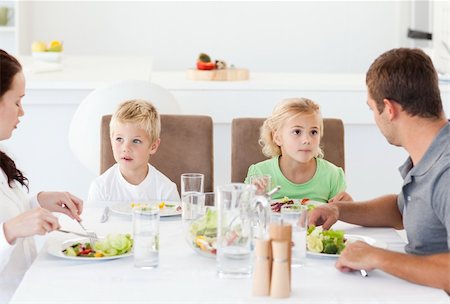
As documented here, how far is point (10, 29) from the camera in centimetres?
623

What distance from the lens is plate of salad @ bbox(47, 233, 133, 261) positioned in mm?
1818

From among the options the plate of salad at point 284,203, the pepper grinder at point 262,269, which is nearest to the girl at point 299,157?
the plate of salad at point 284,203

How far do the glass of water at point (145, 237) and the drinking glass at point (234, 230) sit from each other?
0.16 metres

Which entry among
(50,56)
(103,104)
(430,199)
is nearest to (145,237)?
(430,199)

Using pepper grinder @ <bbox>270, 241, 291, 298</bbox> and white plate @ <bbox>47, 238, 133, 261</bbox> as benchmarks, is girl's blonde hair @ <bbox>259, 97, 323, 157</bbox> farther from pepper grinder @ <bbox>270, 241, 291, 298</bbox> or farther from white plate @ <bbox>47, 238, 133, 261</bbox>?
pepper grinder @ <bbox>270, 241, 291, 298</bbox>

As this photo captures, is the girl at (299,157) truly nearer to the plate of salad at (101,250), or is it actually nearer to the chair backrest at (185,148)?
the chair backrest at (185,148)

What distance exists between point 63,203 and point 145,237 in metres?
0.53

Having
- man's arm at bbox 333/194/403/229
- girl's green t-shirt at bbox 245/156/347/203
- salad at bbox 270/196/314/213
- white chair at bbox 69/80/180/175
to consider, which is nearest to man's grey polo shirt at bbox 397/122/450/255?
man's arm at bbox 333/194/403/229

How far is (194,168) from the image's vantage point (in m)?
2.86

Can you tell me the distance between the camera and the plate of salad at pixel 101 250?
1818 mm

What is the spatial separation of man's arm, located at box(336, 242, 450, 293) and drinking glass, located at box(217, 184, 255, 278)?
22 centimetres

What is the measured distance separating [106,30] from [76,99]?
329 centimetres

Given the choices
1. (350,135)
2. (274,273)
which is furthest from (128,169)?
(350,135)

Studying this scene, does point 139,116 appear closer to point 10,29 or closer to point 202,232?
point 202,232
